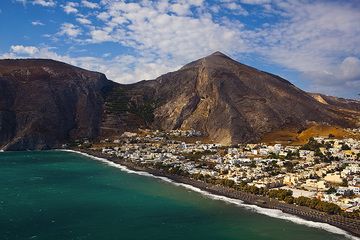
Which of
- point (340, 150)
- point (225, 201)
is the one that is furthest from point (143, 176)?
point (340, 150)

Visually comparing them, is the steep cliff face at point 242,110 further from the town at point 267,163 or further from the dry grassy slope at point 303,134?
the town at point 267,163

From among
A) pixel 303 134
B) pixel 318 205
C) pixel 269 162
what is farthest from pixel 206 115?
pixel 318 205

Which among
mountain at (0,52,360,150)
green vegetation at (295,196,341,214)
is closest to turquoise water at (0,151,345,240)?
green vegetation at (295,196,341,214)

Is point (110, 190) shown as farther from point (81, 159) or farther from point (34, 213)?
point (81, 159)

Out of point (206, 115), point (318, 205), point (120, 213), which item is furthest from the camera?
point (206, 115)

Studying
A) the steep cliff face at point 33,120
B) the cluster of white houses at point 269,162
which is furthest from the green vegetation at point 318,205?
the steep cliff face at point 33,120

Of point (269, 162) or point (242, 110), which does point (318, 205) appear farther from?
point (242, 110)

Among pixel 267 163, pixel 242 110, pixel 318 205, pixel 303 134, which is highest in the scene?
pixel 242 110
